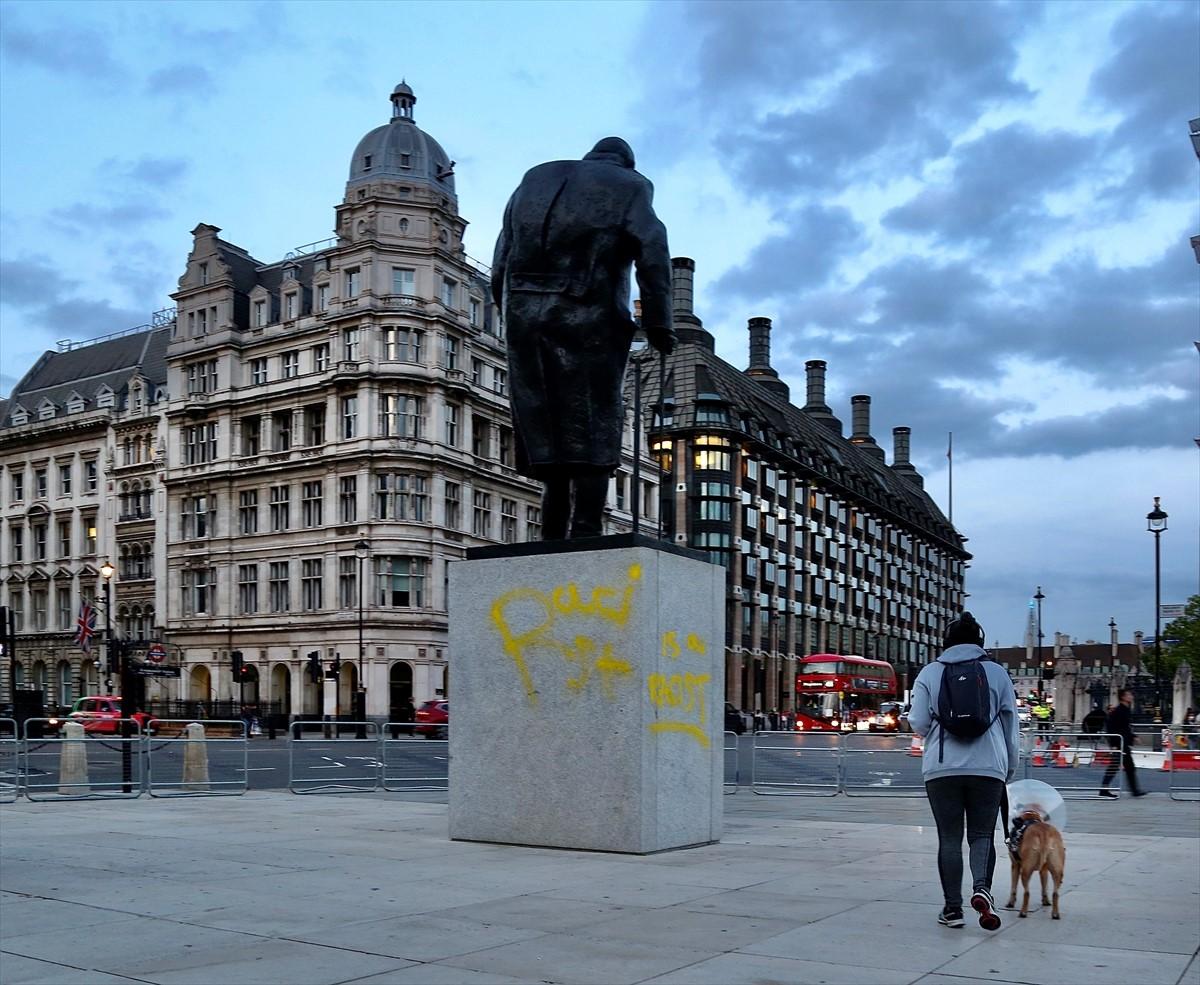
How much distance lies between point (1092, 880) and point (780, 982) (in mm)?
4709

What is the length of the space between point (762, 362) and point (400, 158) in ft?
211

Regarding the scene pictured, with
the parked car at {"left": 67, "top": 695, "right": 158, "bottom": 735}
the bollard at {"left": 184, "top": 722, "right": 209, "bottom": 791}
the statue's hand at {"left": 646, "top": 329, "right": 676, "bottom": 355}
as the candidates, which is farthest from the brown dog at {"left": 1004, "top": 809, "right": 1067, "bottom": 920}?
the parked car at {"left": 67, "top": 695, "right": 158, "bottom": 735}

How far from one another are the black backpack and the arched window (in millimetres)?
77242

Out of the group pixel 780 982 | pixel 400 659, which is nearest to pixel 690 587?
pixel 780 982

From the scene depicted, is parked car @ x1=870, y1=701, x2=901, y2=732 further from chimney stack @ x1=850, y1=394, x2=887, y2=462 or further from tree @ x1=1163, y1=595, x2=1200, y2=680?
chimney stack @ x1=850, y1=394, x2=887, y2=462

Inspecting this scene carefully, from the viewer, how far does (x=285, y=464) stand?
216ft

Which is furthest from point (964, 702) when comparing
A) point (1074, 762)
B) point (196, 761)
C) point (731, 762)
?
point (1074, 762)

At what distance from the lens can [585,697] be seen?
10.7 meters

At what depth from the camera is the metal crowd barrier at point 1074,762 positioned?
2211 cm

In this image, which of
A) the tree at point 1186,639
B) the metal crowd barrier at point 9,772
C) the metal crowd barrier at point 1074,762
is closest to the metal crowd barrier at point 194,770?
the metal crowd barrier at point 9,772

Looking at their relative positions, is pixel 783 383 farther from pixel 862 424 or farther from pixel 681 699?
pixel 681 699

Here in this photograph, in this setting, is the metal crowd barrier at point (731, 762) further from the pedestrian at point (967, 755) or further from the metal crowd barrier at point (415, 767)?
the pedestrian at point (967, 755)

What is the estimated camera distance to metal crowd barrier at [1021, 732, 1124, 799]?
72.5 feet

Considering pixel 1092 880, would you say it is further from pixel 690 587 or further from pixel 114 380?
pixel 114 380
